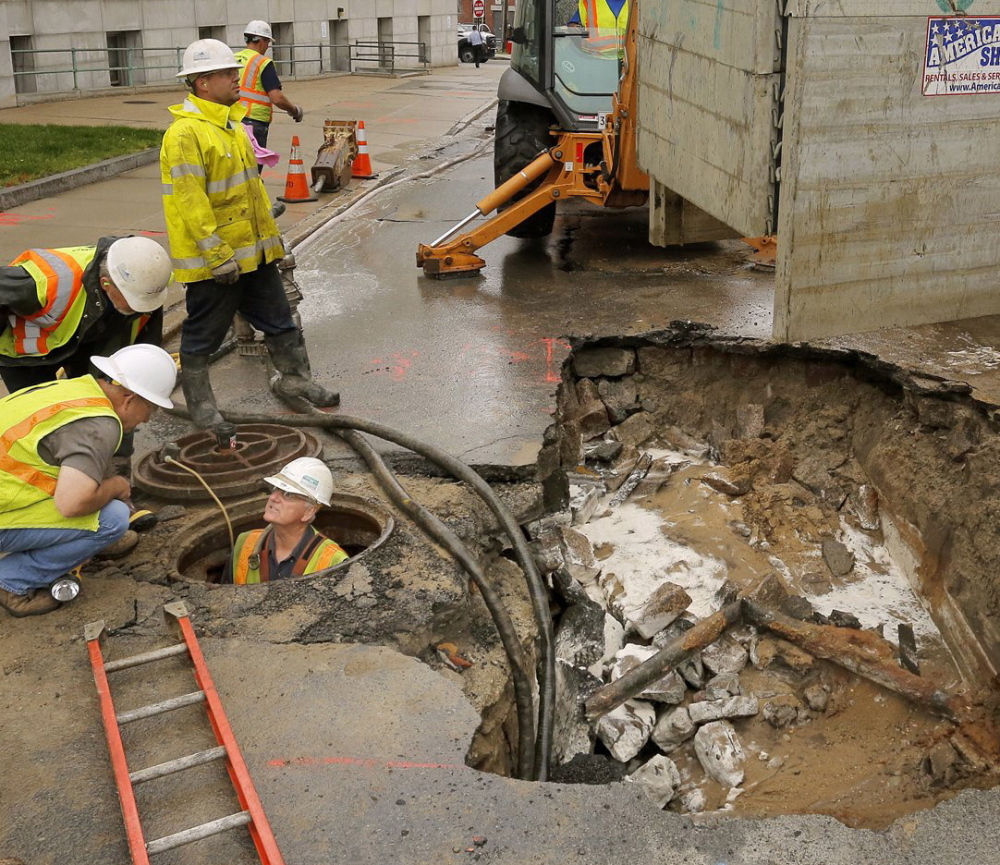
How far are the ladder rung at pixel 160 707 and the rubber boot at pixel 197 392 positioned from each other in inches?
91.2

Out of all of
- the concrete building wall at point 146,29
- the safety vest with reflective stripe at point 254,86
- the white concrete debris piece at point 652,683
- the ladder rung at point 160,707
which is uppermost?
the concrete building wall at point 146,29

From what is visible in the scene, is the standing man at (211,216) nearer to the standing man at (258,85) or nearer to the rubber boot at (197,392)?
the rubber boot at (197,392)

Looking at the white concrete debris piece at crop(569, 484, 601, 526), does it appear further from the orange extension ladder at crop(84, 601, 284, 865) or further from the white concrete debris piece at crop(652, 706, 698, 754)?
the orange extension ladder at crop(84, 601, 284, 865)

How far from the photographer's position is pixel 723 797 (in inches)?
173

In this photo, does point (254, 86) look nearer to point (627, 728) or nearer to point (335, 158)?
point (335, 158)

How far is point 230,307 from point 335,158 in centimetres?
690

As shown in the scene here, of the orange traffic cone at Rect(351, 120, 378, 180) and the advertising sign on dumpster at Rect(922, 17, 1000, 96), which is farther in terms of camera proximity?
the orange traffic cone at Rect(351, 120, 378, 180)

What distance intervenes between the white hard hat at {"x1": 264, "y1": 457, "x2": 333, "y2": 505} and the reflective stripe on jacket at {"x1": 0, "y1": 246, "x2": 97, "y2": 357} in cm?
116

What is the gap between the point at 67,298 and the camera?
470cm

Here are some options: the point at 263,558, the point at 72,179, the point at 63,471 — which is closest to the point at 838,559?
the point at 263,558

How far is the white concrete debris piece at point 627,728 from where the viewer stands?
15.0 feet

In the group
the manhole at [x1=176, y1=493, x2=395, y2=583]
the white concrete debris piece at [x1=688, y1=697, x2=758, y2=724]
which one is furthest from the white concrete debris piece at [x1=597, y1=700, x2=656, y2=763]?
the manhole at [x1=176, y1=493, x2=395, y2=583]

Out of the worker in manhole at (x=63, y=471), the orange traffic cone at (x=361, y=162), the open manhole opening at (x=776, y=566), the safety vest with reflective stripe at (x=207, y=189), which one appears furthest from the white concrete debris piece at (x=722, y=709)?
the orange traffic cone at (x=361, y=162)

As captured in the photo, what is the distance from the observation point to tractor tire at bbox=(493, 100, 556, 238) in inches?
366
